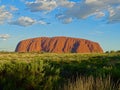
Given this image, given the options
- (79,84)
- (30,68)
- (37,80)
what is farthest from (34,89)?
(79,84)

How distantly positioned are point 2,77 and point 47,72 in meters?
2.07

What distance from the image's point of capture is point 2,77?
50.5 feet

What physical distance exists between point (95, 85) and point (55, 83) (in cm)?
234

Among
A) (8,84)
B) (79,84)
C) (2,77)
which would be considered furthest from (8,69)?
(79,84)

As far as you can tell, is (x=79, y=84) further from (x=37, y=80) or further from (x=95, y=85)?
(x=37, y=80)

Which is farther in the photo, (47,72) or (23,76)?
(47,72)

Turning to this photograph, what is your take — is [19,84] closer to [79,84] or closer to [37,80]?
[37,80]

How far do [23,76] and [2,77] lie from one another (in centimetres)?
103

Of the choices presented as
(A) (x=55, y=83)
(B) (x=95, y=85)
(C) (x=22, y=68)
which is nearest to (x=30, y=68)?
(C) (x=22, y=68)

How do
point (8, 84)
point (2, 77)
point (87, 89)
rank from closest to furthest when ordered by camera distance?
point (87, 89) → point (8, 84) → point (2, 77)

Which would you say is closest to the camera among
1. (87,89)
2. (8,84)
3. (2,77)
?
(87,89)

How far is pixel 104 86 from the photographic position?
42.6 feet

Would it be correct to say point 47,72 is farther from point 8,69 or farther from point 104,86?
point 104,86

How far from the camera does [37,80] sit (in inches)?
577
